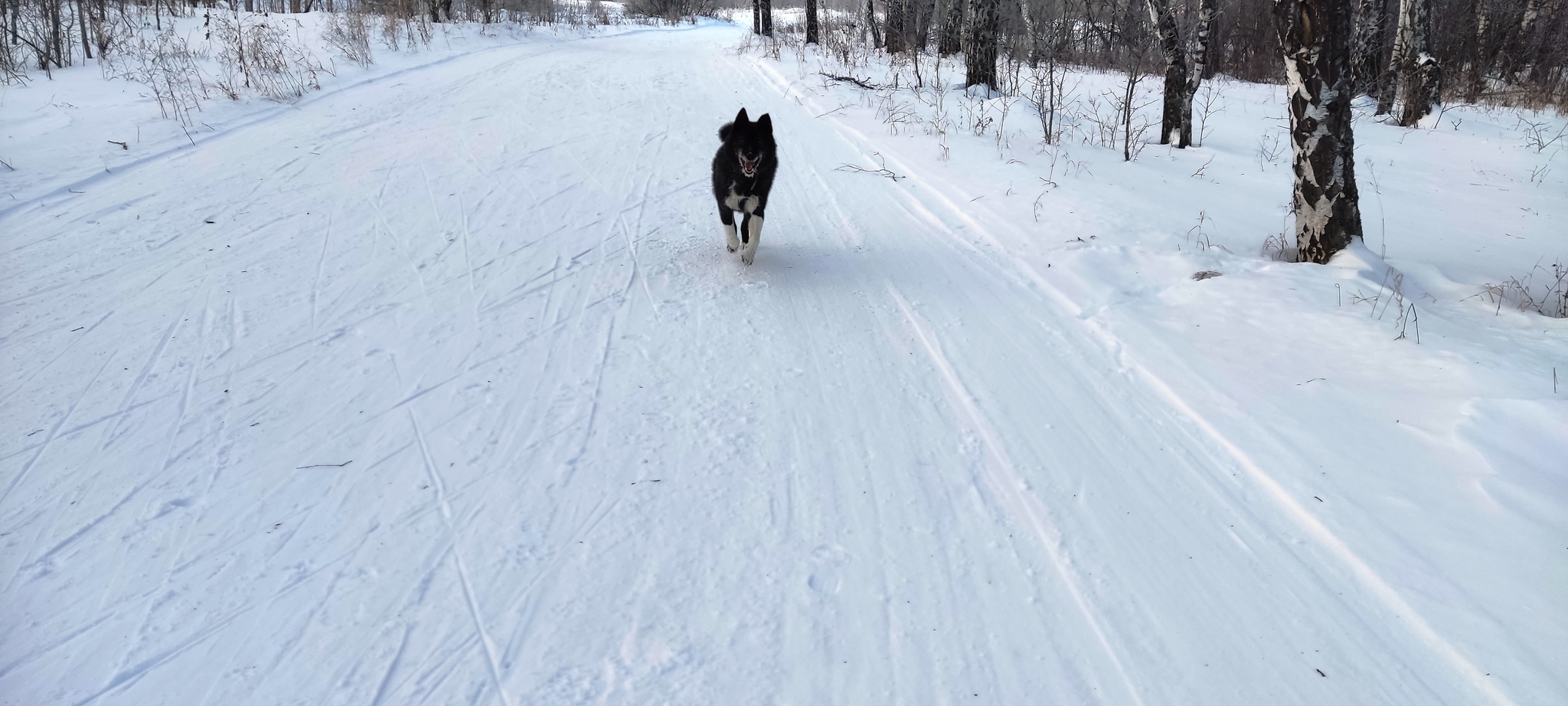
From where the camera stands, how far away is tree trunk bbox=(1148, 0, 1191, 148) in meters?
8.91

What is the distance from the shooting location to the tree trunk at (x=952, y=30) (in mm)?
15022

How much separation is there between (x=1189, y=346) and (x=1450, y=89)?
14.7 meters

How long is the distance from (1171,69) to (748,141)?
22.4 ft

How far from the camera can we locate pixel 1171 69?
931cm

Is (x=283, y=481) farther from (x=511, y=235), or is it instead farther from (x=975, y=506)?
(x=511, y=235)

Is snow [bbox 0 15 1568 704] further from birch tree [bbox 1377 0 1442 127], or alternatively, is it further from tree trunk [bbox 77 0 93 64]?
tree trunk [bbox 77 0 93 64]

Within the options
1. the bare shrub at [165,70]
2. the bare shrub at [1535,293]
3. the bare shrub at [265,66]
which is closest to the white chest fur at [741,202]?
the bare shrub at [1535,293]

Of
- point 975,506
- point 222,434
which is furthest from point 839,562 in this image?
point 222,434

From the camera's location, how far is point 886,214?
6691mm

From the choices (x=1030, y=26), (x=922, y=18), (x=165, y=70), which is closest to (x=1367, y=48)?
(x=1030, y=26)

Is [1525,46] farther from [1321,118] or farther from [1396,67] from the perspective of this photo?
[1321,118]

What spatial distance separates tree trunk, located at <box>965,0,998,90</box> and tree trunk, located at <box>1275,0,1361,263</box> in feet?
24.3

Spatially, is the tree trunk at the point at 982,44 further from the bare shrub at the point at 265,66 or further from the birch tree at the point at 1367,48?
the bare shrub at the point at 265,66

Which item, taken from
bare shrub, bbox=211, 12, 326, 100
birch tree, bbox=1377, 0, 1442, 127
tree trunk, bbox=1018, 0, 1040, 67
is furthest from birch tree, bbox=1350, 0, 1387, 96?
bare shrub, bbox=211, 12, 326, 100
